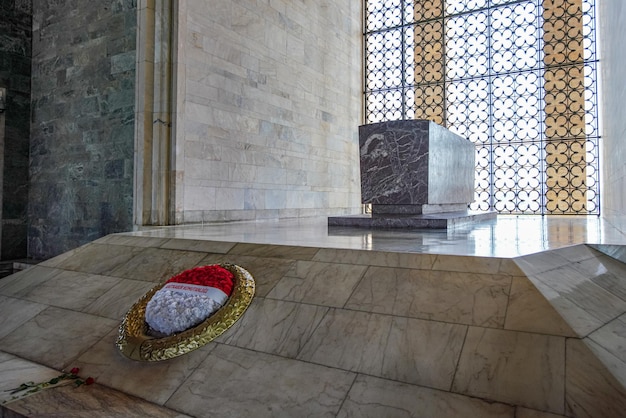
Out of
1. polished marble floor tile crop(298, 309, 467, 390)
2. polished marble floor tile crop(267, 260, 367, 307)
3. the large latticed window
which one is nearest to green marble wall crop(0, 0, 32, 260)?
polished marble floor tile crop(267, 260, 367, 307)

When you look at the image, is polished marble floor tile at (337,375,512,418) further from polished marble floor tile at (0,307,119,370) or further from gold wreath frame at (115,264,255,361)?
polished marble floor tile at (0,307,119,370)

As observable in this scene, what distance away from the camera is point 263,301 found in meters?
2.75

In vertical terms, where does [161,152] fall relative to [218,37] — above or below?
below

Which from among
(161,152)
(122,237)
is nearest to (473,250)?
(122,237)

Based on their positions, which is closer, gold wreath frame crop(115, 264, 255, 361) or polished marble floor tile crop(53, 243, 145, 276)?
gold wreath frame crop(115, 264, 255, 361)

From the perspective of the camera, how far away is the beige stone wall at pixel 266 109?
6512mm

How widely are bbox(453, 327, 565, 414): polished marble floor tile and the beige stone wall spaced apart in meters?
5.00

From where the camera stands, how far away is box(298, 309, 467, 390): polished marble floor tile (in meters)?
2.01

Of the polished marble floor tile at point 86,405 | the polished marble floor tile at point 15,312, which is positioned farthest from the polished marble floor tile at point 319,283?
the polished marble floor tile at point 15,312

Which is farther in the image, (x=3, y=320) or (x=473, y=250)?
(x=3, y=320)

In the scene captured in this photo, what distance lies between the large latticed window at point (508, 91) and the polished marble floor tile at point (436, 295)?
25.0ft

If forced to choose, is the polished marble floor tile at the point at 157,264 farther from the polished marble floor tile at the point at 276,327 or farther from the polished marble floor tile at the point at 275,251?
the polished marble floor tile at the point at 276,327

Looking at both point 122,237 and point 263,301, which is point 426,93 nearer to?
point 122,237

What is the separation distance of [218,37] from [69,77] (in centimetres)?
238
